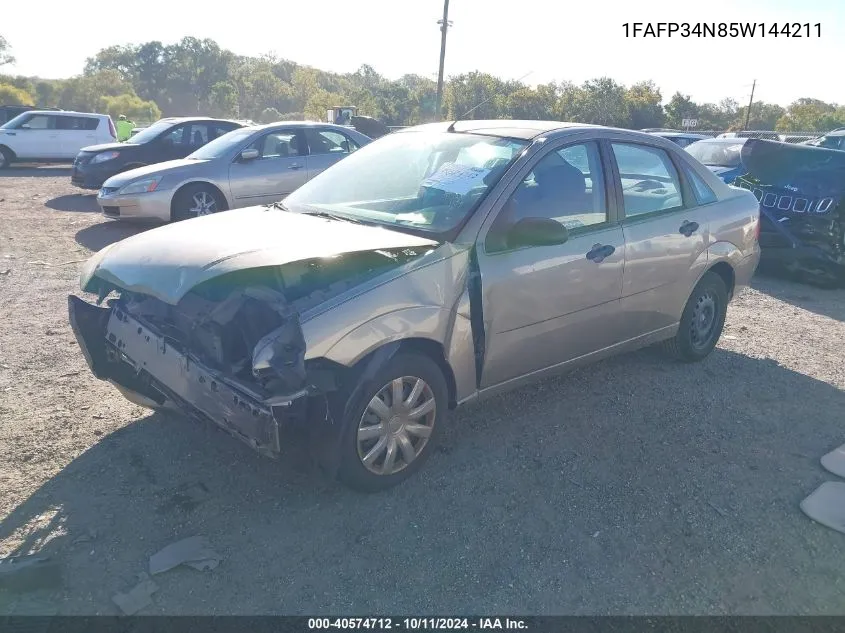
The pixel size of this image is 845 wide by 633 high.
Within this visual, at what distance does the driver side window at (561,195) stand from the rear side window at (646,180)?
0.78 ft

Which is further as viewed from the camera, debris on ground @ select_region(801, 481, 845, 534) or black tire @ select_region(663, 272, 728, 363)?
black tire @ select_region(663, 272, 728, 363)

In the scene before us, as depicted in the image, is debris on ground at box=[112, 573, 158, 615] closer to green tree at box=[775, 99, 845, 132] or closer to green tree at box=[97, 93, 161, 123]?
green tree at box=[775, 99, 845, 132]

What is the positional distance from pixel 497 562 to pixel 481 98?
4393 centimetres

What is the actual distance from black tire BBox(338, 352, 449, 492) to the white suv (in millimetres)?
18764

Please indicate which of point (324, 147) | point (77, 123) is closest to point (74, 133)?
point (77, 123)

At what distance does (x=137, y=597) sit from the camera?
2641 millimetres

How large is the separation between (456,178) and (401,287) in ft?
3.21

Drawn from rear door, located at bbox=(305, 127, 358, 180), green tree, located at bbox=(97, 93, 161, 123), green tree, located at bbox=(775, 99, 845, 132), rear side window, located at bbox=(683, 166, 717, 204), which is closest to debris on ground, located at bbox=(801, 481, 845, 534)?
rear side window, located at bbox=(683, 166, 717, 204)

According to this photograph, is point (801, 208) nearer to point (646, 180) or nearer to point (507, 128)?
point (646, 180)

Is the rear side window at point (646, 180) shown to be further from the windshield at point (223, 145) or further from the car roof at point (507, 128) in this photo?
the windshield at point (223, 145)

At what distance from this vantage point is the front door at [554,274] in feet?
12.0

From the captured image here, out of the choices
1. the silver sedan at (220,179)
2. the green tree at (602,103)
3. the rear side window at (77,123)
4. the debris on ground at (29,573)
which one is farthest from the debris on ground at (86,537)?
the green tree at (602,103)

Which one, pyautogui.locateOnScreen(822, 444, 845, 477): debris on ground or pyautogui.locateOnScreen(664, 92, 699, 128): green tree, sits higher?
pyautogui.locateOnScreen(664, 92, 699, 128): green tree

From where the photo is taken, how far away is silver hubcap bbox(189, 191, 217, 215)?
959 centimetres
